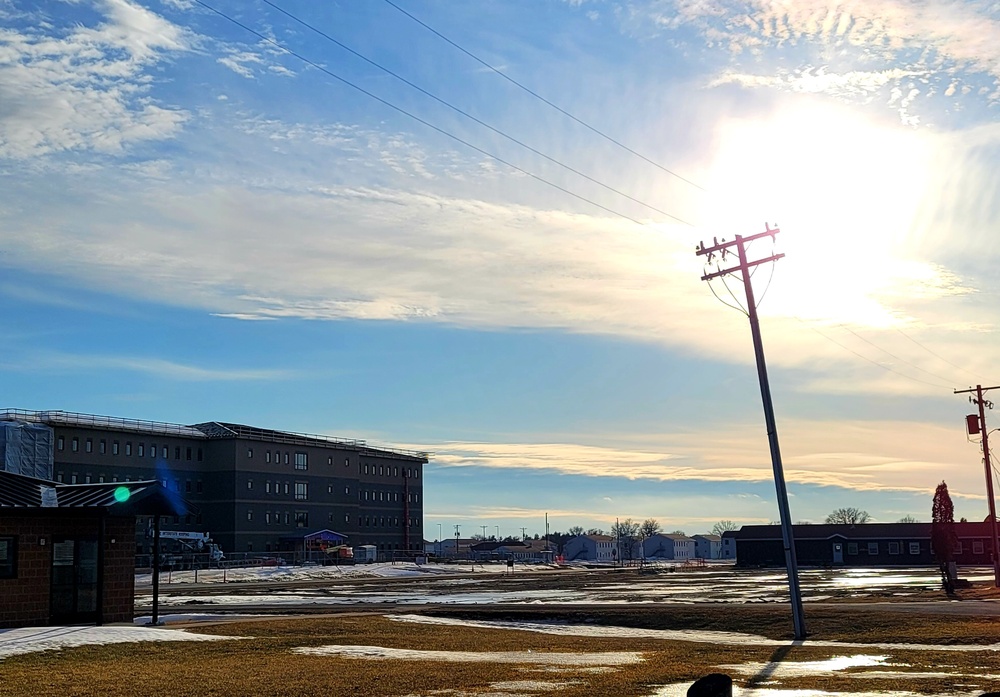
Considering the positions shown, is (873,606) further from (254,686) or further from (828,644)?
(254,686)

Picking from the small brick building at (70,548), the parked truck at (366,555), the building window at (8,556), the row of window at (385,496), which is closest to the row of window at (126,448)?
the parked truck at (366,555)

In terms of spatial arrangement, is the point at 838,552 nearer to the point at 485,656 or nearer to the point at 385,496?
the point at 385,496

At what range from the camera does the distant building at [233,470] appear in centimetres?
10644

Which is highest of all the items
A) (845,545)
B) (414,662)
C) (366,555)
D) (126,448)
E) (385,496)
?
(126,448)

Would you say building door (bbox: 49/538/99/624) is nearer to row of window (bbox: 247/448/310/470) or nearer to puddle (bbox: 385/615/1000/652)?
puddle (bbox: 385/615/1000/652)

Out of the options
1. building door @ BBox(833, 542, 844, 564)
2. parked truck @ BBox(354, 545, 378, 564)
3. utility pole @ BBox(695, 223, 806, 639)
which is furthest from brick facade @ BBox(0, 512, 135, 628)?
building door @ BBox(833, 542, 844, 564)

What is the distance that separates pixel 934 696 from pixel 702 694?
6295 millimetres

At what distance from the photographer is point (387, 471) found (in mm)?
147375

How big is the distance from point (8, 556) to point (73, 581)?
2.09 meters

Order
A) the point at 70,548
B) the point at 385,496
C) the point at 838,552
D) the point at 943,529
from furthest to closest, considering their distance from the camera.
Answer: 1. the point at 385,496
2. the point at 838,552
3. the point at 943,529
4. the point at 70,548

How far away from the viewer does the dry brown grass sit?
1784 cm

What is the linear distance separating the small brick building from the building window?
0.02 meters

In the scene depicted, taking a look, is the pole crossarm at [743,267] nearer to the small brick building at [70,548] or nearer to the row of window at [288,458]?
the small brick building at [70,548]

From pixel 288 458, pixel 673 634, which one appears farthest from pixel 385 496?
pixel 673 634
